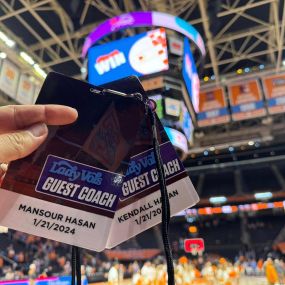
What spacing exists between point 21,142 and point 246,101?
9.95 meters

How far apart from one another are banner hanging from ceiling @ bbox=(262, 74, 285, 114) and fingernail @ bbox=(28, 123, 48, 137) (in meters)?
9.56

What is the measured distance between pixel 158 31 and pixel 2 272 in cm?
742

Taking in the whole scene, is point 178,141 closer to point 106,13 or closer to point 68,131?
point 106,13

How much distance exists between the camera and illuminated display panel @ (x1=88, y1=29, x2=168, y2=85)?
635 centimetres

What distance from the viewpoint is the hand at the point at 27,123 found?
0.72m

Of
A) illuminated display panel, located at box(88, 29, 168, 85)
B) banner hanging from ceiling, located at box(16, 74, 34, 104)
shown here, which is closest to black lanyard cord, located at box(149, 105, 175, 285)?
illuminated display panel, located at box(88, 29, 168, 85)

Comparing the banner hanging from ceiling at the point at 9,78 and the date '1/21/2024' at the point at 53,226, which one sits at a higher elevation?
the banner hanging from ceiling at the point at 9,78

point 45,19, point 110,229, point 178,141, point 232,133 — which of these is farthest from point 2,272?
point 232,133

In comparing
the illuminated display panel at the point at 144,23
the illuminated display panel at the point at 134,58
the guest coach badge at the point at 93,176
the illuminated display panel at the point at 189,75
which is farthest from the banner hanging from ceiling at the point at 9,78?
the guest coach badge at the point at 93,176

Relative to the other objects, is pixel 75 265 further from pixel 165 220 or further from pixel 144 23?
pixel 144 23

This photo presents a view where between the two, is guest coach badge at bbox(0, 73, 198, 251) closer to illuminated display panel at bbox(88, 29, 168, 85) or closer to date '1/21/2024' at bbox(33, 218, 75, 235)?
date '1/21/2024' at bbox(33, 218, 75, 235)

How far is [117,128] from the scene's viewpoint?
35.2 inches

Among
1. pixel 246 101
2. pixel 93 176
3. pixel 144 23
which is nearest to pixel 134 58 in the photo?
pixel 144 23

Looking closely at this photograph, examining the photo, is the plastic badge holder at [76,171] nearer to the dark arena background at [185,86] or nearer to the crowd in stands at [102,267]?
the dark arena background at [185,86]
